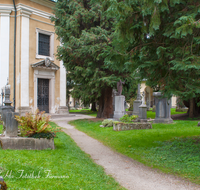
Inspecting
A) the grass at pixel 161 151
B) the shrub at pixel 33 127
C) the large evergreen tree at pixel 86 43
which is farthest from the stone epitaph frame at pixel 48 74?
the shrub at pixel 33 127

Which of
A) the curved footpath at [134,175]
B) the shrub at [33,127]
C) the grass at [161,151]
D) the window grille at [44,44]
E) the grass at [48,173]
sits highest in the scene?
the window grille at [44,44]

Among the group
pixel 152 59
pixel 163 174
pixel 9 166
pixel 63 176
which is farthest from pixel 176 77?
pixel 9 166

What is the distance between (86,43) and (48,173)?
9.92 metres

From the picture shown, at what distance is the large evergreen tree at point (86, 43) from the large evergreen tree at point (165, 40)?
6516mm

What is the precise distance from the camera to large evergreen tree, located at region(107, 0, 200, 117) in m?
4.71

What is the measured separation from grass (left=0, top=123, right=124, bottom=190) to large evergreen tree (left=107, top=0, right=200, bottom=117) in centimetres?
270

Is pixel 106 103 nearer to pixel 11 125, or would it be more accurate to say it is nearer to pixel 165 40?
pixel 11 125

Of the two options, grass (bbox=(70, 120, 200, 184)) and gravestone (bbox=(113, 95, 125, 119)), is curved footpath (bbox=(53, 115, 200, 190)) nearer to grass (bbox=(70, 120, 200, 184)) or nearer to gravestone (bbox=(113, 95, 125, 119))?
grass (bbox=(70, 120, 200, 184))

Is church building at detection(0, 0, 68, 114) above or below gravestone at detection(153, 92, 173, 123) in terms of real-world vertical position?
above

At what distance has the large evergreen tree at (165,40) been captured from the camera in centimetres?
471

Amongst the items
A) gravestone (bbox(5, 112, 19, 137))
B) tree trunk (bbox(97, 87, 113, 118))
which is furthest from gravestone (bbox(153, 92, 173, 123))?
gravestone (bbox(5, 112, 19, 137))

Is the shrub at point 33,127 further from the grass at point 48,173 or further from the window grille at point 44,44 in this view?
the window grille at point 44,44

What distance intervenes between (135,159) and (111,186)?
7.11 feet

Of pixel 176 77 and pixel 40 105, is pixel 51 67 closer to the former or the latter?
pixel 40 105
